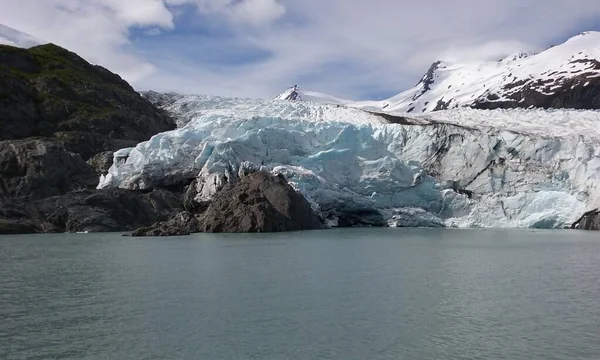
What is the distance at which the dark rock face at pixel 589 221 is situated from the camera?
86.4ft

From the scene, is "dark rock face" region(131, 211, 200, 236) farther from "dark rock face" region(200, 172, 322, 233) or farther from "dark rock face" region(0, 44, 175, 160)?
"dark rock face" region(0, 44, 175, 160)

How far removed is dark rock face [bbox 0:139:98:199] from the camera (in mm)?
28562

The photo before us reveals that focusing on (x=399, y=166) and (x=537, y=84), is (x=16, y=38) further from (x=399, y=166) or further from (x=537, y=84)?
(x=537, y=84)

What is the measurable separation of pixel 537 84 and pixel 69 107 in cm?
5750

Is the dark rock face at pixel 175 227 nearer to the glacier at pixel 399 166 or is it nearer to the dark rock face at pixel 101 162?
the glacier at pixel 399 166

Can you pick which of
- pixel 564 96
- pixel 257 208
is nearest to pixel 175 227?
pixel 257 208

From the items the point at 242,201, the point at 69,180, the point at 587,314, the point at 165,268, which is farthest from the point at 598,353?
the point at 69,180

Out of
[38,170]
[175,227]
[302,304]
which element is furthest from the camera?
[38,170]

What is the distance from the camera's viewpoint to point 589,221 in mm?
26625

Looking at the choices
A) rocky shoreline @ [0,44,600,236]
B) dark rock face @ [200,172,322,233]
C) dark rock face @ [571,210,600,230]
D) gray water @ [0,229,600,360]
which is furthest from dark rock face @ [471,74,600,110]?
gray water @ [0,229,600,360]

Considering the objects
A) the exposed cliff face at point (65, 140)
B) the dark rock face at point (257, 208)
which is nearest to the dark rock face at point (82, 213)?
the exposed cliff face at point (65, 140)

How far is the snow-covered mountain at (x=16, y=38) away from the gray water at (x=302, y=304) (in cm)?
5019

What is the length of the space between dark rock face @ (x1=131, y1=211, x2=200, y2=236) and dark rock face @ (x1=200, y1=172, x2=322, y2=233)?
18.1 inches

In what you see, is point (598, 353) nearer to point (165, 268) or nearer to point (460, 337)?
point (460, 337)
